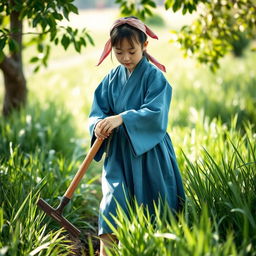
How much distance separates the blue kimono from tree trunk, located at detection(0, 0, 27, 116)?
204 cm

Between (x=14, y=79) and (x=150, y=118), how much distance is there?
2765mm

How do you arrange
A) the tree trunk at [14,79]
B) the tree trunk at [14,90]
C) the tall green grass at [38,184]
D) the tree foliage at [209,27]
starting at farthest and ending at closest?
1. the tree trunk at [14,90]
2. the tree trunk at [14,79]
3. the tree foliage at [209,27]
4. the tall green grass at [38,184]

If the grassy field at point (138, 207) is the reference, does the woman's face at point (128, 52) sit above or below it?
above

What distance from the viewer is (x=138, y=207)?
2791mm

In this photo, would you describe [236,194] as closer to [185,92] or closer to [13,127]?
[13,127]

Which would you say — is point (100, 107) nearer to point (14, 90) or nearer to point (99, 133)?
point (99, 133)

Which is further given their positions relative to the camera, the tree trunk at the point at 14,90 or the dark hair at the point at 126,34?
the tree trunk at the point at 14,90

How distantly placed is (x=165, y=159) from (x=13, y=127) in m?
2.36

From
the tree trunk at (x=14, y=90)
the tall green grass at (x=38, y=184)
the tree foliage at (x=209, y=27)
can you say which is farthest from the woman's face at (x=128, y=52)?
the tree trunk at (x=14, y=90)

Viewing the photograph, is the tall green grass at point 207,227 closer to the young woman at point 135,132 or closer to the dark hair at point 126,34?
the young woman at point 135,132

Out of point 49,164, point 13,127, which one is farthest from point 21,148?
point 49,164

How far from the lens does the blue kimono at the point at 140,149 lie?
274 cm

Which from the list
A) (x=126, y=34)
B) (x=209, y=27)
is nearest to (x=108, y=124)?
(x=126, y=34)

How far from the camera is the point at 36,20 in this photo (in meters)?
3.29
